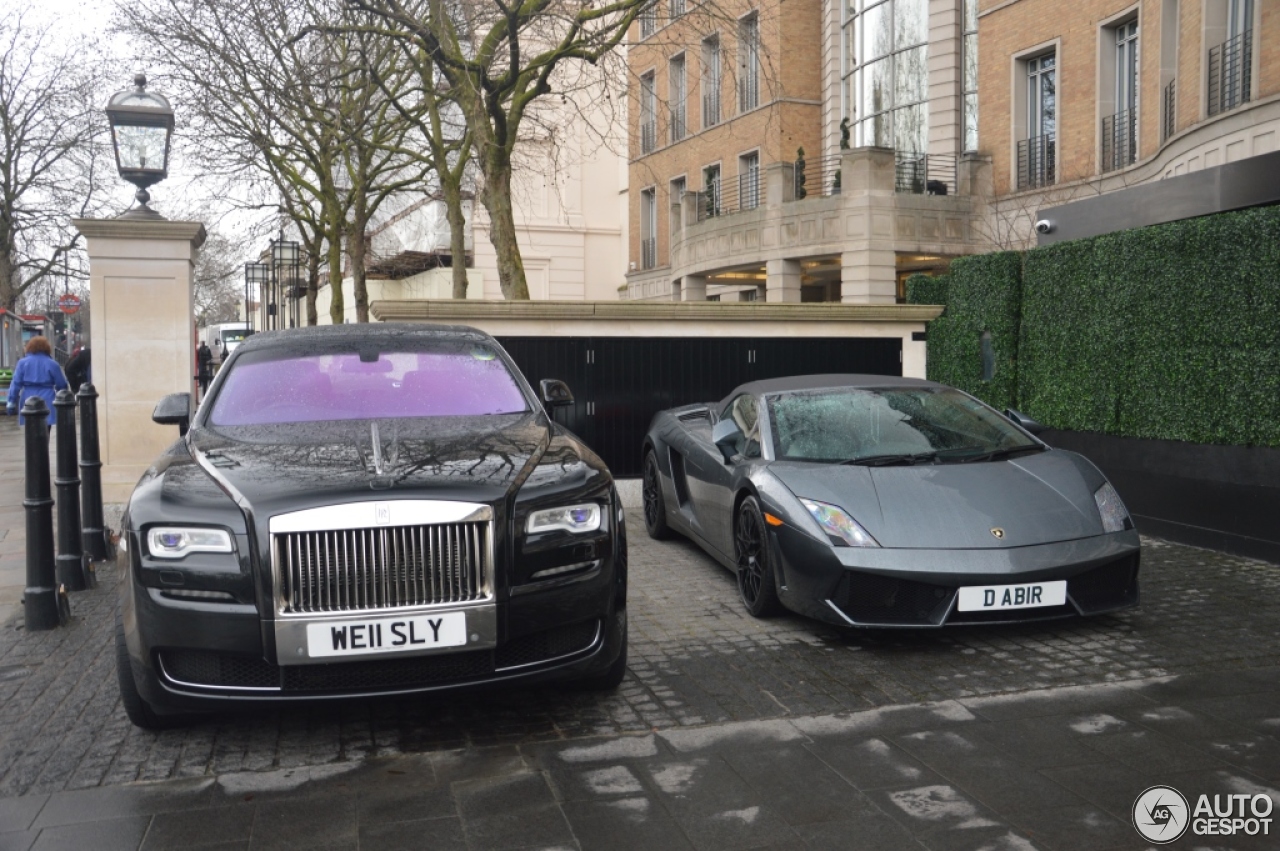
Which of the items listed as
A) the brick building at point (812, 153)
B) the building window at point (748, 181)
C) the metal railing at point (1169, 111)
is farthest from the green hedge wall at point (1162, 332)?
the building window at point (748, 181)

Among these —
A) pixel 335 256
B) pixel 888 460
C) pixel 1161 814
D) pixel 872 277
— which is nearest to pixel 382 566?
pixel 1161 814

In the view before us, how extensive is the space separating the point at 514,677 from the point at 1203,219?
23.4 feet

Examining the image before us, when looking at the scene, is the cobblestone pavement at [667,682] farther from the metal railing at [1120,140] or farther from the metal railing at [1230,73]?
the metal railing at [1120,140]

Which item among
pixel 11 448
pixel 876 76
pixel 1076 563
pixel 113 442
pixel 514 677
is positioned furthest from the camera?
pixel 876 76

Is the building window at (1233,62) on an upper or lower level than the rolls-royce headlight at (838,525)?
upper

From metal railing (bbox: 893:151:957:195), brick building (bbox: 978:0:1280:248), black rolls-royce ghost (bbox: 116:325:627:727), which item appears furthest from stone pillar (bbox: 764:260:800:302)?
black rolls-royce ghost (bbox: 116:325:627:727)

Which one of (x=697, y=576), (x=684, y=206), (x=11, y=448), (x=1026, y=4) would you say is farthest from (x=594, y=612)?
(x=684, y=206)

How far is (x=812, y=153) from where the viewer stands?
34500 millimetres

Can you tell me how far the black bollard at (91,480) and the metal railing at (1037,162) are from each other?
21.9 metres

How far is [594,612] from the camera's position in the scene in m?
4.48

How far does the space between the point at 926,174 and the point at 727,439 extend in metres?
22.4

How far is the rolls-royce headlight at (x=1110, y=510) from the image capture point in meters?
5.91

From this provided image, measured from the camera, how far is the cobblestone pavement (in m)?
4.37

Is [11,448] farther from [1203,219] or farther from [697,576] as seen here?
[1203,219]
